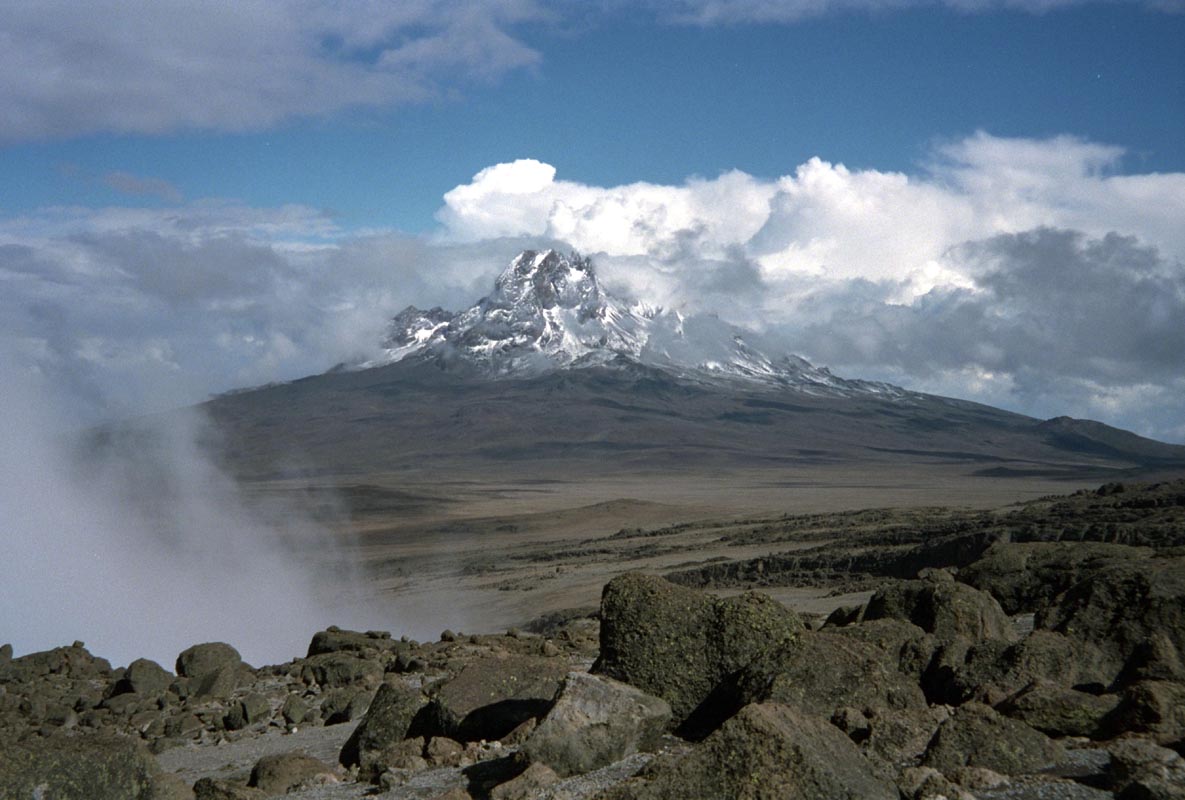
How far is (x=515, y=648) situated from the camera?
62.8 feet

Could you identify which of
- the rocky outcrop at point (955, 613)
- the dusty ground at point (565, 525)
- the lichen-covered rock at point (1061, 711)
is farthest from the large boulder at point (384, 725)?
the dusty ground at point (565, 525)

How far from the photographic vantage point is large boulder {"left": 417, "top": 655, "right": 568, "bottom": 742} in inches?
431

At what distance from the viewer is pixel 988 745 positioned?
777cm

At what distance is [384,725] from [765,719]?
19.4 ft

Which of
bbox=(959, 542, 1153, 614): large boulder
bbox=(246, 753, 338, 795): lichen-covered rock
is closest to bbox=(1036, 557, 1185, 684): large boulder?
Answer: bbox=(959, 542, 1153, 614): large boulder

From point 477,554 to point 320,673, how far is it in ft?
154

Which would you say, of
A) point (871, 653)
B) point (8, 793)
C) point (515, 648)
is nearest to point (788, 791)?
point (871, 653)

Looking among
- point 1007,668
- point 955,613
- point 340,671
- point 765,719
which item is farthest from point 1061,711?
point 340,671

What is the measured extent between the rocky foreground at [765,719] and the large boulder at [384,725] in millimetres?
22

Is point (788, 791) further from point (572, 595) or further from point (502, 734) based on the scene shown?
point (572, 595)

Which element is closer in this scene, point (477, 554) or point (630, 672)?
point (630, 672)

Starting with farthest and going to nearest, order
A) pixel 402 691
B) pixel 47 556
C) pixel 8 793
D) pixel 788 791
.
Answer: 1. pixel 47 556
2. pixel 402 691
3. pixel 8 793
4. pixel 788 791

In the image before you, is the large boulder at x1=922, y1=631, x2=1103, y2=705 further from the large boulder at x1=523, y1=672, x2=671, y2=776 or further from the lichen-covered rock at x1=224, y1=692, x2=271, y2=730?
the lichen-covered rock at x1=224, y1=692, x2=271, y2=730

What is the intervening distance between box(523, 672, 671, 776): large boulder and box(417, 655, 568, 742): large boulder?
1568 mm
